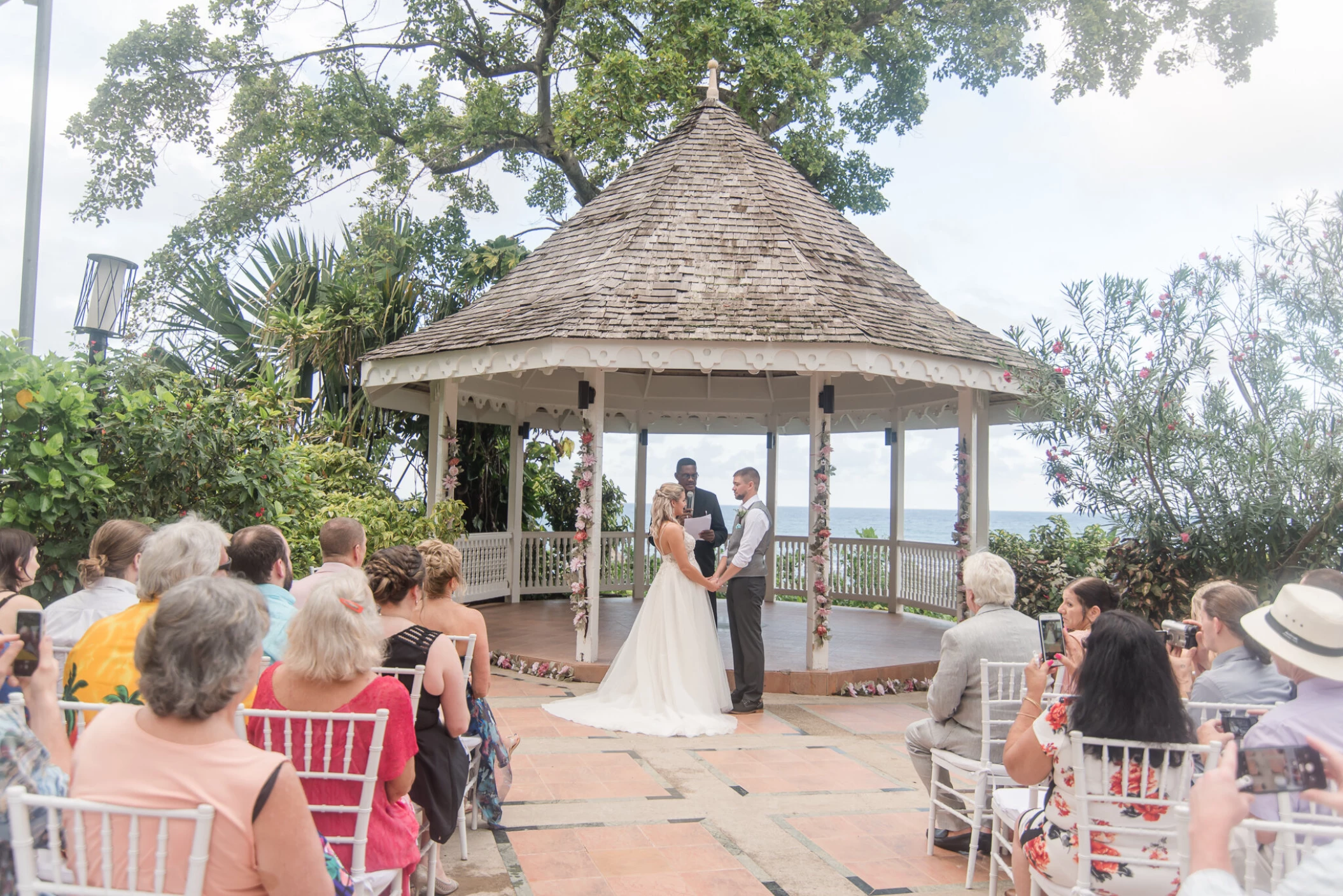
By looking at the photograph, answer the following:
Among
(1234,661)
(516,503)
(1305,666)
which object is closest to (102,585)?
(1305,666)

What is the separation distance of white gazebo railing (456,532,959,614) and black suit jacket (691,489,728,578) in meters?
2.37

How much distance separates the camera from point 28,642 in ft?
7.08

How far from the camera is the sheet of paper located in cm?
857

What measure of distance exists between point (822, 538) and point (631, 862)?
4.59 m

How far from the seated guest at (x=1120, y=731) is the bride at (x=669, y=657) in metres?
4.03

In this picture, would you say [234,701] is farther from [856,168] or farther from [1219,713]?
[856,168]

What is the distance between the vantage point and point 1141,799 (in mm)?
2785

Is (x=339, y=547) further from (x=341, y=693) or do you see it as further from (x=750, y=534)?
(x=750, y=534)

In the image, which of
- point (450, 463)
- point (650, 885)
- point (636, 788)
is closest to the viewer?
point (650, 885)

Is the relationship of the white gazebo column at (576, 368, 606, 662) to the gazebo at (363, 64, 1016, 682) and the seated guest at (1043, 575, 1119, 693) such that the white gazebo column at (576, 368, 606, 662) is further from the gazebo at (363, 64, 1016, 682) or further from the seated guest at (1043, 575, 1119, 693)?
the seated guest at (1043, 575, 1119, 693)

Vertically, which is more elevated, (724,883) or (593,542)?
(593,542)

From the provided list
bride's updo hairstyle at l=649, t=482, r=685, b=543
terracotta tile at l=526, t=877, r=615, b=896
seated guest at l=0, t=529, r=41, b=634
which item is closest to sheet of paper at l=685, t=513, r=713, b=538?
bride's updo hairstyle at l=649, t=482, r=685, b=543

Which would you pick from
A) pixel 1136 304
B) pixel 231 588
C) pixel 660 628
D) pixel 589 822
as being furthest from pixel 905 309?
pixel 231 588

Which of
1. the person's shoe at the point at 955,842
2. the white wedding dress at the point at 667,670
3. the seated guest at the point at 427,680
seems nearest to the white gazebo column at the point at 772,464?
the white wedding dress at the point at 667,670
